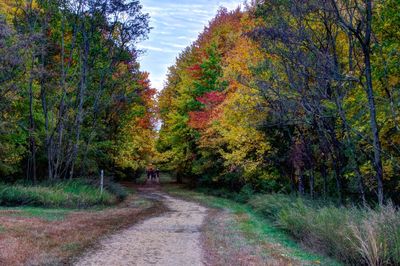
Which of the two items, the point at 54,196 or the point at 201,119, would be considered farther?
the point at 201,119

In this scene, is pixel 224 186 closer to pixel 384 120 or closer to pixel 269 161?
pixel 269 161

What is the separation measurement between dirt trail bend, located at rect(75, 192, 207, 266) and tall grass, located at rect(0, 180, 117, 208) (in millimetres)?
6036

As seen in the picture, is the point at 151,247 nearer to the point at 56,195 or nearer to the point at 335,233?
the point at 335,233

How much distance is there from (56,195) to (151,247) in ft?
34.0

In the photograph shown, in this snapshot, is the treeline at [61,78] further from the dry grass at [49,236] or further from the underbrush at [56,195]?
the dry grass at [49,236]

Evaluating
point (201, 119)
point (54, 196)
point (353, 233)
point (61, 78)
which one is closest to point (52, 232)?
point (353, 233)

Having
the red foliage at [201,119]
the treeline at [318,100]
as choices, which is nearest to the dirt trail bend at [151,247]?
the treeline at [318,100]

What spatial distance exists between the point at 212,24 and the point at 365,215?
32.4 meters

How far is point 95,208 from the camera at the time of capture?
63.6 feet

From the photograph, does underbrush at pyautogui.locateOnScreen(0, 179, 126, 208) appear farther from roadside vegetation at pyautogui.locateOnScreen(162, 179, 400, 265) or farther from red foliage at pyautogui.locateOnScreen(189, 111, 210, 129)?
red foliage at pyautogui.locateOnScreen(189, 111, 210, 129)

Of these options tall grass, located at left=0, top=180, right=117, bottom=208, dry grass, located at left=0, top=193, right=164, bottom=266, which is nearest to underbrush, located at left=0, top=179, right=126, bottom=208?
tall grass, located at left=0, top=180, right=117, bottom=208

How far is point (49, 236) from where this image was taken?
1029cm

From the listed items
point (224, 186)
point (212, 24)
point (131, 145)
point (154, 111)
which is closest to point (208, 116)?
point (224, 186)

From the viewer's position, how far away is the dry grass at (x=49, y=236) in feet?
26.1
